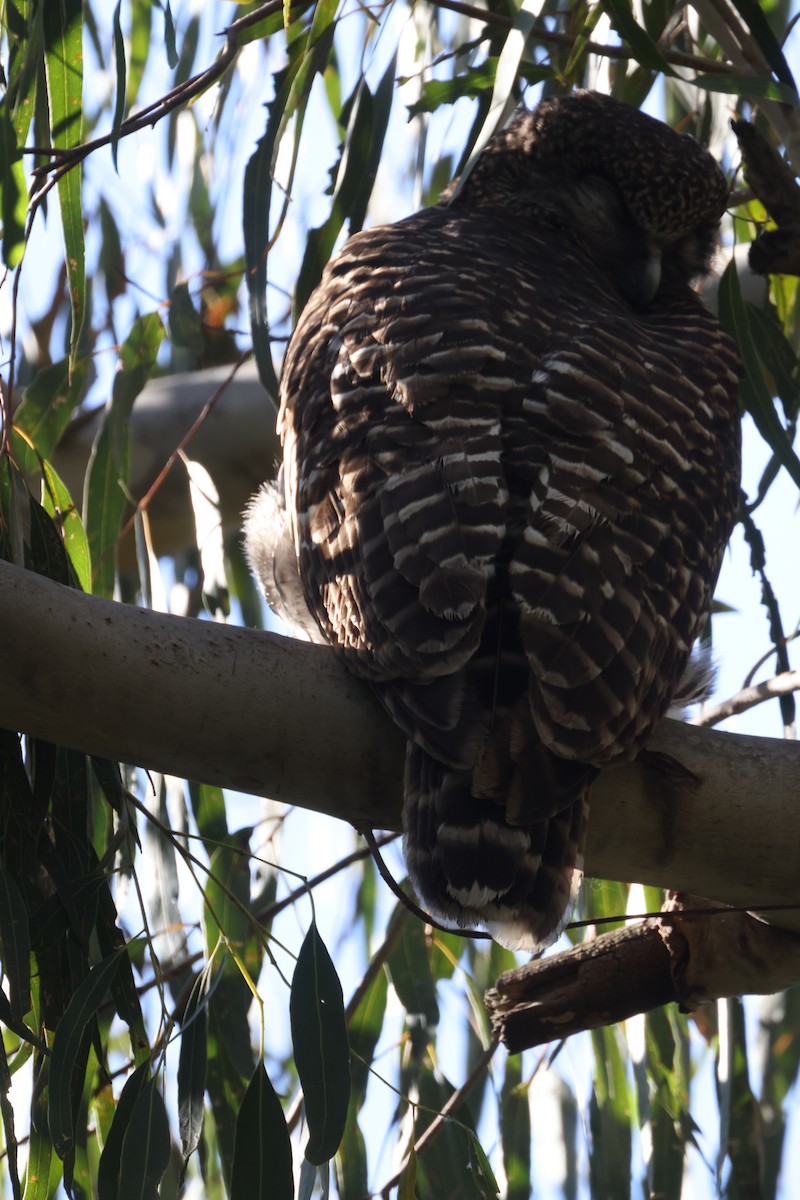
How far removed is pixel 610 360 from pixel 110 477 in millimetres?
1273

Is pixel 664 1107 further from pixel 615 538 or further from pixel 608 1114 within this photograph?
pixel 615 538

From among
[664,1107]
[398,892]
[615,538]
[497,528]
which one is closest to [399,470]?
[497,528]

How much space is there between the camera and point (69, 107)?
2.64 meters

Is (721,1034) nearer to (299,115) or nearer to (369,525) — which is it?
(369,525)

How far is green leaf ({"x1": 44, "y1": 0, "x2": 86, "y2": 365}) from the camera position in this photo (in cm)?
259

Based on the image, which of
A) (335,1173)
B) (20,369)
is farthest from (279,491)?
(20,369)

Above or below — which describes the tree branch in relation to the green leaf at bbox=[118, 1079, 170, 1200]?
above

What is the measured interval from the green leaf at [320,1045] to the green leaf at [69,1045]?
0.26 meters

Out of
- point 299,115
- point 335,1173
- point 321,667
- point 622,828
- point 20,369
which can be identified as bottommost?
point 335,1173

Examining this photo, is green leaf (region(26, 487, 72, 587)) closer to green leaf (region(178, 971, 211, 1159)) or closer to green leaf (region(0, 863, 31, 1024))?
green leaf (region(0, 863, 31, 1024))

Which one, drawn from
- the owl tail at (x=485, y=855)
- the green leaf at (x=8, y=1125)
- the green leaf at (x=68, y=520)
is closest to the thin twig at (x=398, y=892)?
the owl tail at (x=485, y=855)

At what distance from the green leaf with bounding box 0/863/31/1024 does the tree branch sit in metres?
0.37

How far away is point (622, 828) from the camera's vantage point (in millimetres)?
2004

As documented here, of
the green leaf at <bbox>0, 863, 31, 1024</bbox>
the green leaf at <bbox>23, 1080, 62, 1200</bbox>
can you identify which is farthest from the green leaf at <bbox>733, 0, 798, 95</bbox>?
the green leaf at <bbox>23, 1080, 62, 1200</bbox>
